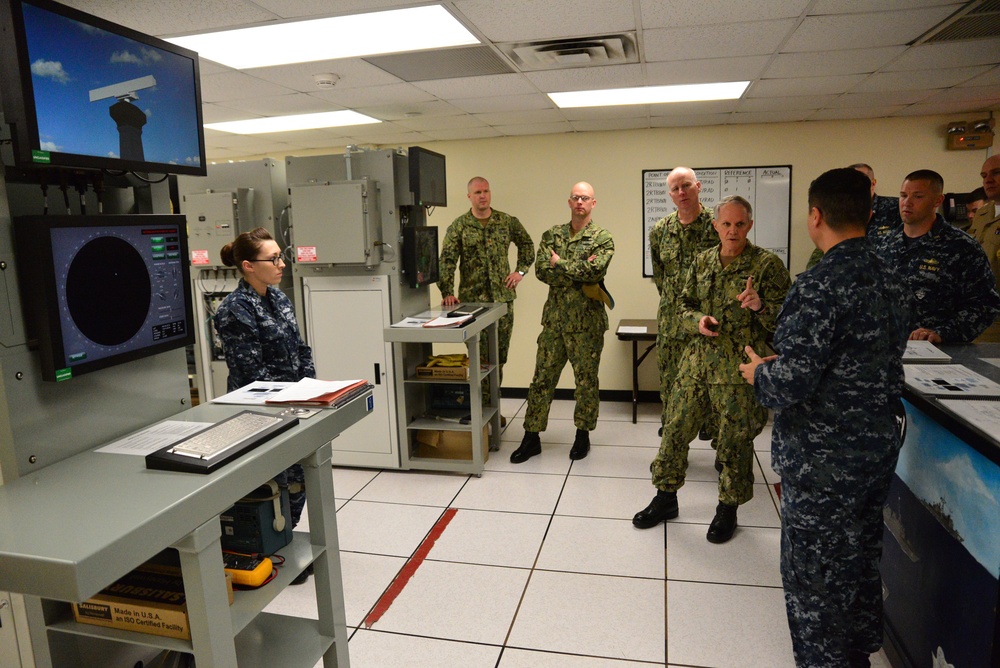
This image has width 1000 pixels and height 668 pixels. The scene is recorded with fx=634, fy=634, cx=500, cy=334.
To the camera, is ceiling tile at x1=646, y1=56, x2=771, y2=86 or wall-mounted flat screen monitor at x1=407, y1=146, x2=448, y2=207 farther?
wall-mounted flat screen monitor at x1=407, y1=146, x2=448, y2=207

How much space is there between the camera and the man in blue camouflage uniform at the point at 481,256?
4609 mm

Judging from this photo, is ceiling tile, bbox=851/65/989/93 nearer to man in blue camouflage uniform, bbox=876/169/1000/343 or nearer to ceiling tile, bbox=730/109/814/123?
ceiling tile, bbox=730/109/814/123

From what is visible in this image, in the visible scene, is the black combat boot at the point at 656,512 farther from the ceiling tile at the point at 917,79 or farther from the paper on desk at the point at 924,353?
the ceiling tile at the point at 917,79

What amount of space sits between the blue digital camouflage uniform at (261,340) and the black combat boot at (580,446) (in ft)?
6.66

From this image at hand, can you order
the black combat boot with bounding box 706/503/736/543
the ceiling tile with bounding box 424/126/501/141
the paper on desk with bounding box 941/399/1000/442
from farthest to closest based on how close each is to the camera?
the ceiling tile with bounding box 424/126/501/141, the black combat boot with bounding box 706/503/736/543, the paper on desk with bounding box 941/399/1000/442

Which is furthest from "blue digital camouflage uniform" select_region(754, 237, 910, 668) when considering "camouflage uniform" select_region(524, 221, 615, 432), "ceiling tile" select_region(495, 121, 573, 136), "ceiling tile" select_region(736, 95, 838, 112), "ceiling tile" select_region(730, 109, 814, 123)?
"ceiling tile" select_region(495, 121, 573, 136)

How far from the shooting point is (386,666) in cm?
228

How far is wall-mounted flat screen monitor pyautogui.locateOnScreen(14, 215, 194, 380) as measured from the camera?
1396 mm

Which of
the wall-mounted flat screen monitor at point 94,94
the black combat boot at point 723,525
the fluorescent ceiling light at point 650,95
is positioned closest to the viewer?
the wall-mounted flat screen monitor at point 94,94

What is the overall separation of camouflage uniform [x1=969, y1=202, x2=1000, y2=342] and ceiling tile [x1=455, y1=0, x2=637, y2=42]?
2843 millimetres

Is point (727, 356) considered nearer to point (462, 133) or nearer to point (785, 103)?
point (785, 103)

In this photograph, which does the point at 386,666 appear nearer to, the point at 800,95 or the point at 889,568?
the point at 889,568

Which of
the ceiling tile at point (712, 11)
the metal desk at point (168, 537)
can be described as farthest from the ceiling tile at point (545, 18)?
the metal desk at point (168, 537)

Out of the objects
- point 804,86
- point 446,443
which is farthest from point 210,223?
point 804,86
